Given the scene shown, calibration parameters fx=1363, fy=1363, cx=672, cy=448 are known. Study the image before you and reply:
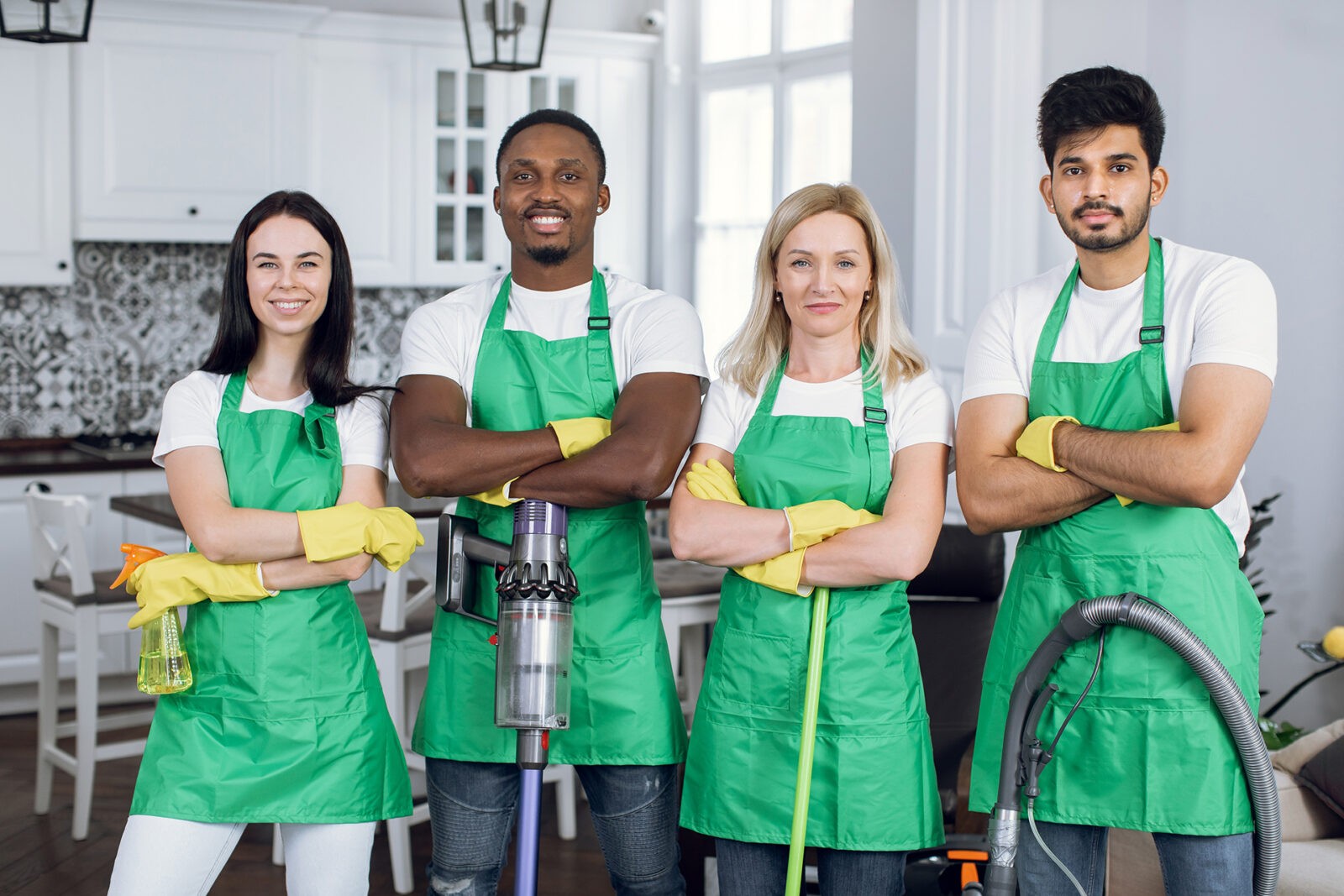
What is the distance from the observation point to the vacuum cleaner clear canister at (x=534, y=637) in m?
1.82

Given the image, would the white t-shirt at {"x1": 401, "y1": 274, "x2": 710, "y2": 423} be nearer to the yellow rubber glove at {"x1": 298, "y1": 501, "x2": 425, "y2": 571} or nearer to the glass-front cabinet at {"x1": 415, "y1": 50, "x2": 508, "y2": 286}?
the yellow rubber glove at {"x1": 298, "y1": 501, "x2": 425, "y2": 571}

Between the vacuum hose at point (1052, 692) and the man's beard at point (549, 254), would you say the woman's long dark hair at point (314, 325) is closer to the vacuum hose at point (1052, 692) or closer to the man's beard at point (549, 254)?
the man's beard at point (549, 254)

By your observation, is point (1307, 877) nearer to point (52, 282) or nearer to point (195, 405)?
point (195, 405)

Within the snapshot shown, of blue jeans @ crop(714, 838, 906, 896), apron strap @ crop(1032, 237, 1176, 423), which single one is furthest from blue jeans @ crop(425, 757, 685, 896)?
apron strap @ crop(1032, 237, 1176, 423)

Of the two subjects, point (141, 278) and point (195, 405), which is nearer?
point (195, 405)

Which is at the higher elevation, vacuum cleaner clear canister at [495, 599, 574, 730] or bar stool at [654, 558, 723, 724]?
vacuum cleaner clear canister at [495, 599, 574, 730]

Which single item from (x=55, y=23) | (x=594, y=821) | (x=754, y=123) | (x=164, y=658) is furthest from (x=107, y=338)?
(x=594, y=821)

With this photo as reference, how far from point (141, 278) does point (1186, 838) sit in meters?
4.47

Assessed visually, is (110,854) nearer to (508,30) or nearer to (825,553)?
(825,553)

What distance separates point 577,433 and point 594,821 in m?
0.57

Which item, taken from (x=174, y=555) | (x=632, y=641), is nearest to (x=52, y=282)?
(x=174, y=555)

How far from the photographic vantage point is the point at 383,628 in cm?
325

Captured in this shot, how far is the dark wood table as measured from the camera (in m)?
3.39

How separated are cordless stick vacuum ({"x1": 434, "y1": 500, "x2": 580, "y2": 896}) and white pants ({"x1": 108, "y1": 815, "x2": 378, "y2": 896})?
25 centimetres
